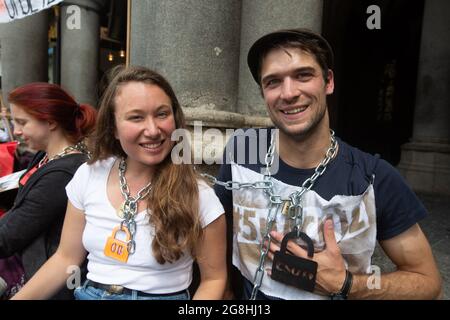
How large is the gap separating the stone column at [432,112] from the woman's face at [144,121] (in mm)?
6499

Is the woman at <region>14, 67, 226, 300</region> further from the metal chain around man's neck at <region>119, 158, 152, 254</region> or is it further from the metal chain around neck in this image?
the metal chain around neck

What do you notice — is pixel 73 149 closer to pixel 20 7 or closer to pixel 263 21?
pixel 20 7

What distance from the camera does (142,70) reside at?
198 centimetres

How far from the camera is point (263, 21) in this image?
3.60 meters

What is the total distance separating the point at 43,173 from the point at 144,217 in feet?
3.00

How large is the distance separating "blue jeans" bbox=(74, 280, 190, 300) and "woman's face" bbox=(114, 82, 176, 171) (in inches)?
27.6

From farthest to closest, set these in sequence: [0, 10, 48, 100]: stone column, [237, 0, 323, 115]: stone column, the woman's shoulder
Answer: [0, 10, 48, 100]: stone column
[237, 0, 323, 115]: stone column
the woman's shoulder

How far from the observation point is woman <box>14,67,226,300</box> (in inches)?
72.8

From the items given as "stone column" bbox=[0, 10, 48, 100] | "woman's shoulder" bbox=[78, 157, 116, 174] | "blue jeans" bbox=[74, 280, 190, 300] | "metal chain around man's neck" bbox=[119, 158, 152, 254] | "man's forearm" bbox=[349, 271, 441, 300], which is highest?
"stone column" bbox=[0, 10, 48, 100]

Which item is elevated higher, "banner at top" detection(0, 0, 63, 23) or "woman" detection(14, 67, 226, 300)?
"banner at top" detection(0, 0, 63, 23)

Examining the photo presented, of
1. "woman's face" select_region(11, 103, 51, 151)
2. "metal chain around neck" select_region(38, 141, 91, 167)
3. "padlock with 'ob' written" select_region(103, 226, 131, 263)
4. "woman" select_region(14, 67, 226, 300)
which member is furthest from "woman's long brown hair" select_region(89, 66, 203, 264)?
"woman's face" select_region(11, 103, 51, 151)

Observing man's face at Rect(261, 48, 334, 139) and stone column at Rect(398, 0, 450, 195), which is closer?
man's face at Rect(261, 48, 334, 139)

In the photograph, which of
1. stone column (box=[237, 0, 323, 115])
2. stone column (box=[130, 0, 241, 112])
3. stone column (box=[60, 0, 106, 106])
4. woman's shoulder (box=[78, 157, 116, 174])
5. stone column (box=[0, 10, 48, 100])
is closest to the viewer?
woman's shoulder (box=[78, 157, 116, 174])
